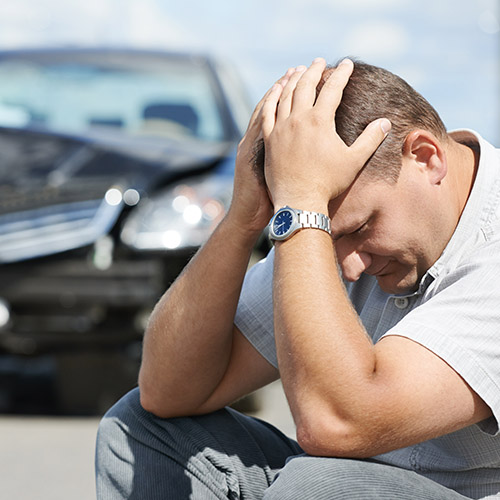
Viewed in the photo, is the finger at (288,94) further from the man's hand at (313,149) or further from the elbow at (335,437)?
the elbow at (335,437)

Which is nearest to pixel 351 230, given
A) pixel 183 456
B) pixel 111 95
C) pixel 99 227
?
pixel 183 456

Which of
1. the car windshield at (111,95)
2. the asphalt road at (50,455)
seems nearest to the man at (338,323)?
the asphalt road at (50,455)

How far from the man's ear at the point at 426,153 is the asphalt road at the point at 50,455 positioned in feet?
7.02

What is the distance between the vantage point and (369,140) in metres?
2.14

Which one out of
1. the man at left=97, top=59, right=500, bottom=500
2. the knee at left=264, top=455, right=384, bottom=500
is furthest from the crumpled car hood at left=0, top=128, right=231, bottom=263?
the knee at left=264, top=455, right=384, bottom=500

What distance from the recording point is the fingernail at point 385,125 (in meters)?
2.16

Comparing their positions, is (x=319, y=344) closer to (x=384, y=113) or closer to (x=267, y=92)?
(x=384, y=113)

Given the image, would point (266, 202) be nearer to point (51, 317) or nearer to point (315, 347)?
point (315, 347)

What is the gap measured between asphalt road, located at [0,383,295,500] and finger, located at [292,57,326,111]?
6.77ft

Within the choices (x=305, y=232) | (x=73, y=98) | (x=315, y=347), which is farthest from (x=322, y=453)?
(x=73, y=98)

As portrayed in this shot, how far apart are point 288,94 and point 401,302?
54 cm

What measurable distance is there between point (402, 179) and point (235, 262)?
51cm

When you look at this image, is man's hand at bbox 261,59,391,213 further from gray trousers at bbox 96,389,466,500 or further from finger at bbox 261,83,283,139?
gray trousers at bbox 96,389,466,500

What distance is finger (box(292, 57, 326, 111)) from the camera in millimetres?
2229
